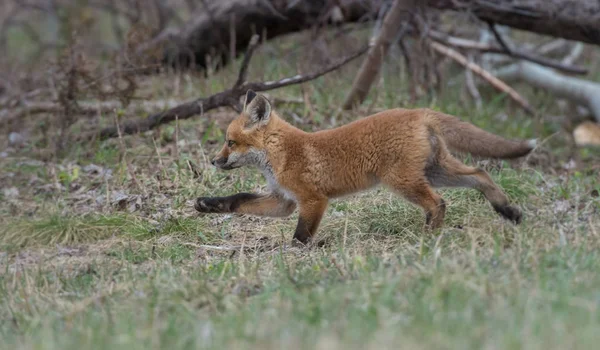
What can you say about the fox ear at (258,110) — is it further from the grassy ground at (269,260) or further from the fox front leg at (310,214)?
the grassy ground at (269,260)

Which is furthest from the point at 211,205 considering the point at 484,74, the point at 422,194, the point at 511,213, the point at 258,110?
the point at 484,74

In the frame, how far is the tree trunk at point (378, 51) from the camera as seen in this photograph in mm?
9266

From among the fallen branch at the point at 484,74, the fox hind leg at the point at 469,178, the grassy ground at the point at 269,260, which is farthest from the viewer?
the fallen branch at the point at 484,74

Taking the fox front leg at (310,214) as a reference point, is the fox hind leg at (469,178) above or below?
above

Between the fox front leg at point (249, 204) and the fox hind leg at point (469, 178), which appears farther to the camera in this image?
the fox front leg at point (249, 204)

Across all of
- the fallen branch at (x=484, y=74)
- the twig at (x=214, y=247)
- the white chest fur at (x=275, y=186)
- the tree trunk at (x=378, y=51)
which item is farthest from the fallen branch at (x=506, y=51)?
the twig at (x=214, y=247)

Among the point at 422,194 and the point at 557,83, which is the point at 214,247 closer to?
the point at 422,194

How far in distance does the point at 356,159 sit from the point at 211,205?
1.34 m

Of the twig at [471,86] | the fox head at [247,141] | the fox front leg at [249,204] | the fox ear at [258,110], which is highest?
the fox ear at [258,110]

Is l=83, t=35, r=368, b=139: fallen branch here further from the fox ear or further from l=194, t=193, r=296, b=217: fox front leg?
l=194, t=193, r=296, b=217: fox front leg

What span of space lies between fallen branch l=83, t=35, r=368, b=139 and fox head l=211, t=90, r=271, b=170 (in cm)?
161

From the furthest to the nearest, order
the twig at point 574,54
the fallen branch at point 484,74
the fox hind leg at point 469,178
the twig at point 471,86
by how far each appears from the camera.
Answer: the twig at point 574,54 < the twig at point 471,86 < the fallen branch at point 484,74 < the fox hind leg at point 469,178

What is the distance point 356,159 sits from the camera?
6.11m

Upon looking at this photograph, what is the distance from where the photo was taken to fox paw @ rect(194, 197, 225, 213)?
656 cm
